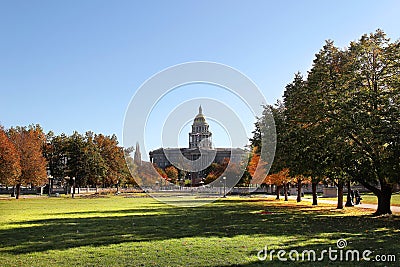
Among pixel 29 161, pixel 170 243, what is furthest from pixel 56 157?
pixel 170 243

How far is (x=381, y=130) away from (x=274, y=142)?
46.5 feet

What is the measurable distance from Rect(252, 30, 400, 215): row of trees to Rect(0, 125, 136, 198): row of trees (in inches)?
1033

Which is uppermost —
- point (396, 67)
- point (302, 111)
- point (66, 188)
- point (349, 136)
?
point (396, 67)

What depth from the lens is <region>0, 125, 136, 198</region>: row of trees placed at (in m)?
55.6

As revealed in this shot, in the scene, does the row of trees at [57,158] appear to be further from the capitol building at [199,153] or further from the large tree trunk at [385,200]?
the large tree trunk at [385,200]

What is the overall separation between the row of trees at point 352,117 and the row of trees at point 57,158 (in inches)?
1033

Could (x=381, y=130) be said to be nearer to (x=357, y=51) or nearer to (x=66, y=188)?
(x=357, y=51)

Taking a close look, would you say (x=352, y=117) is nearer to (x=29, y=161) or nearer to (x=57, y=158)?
(x=29, y=161)

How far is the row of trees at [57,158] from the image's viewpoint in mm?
55562

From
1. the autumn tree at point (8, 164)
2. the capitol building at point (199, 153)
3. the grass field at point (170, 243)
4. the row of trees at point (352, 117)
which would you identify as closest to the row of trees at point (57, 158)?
the autumn tree at point (8, 164)

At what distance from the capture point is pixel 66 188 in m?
83.4

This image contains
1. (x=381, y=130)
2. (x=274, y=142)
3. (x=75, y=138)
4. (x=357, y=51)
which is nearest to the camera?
(x=381, y=130)

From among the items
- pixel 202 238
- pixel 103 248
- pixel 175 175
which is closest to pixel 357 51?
pixel 202 238

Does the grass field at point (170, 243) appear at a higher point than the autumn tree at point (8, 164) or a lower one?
lower
